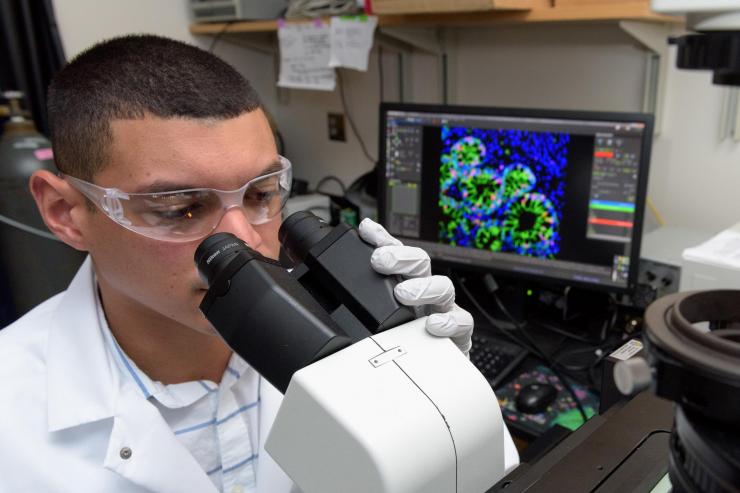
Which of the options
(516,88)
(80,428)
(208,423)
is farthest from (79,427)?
(516,88)

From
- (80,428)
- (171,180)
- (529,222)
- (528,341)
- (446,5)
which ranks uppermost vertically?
(446,5)

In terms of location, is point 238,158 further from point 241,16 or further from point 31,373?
point 241,16

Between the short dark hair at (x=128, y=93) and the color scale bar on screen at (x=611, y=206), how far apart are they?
759 millimetres

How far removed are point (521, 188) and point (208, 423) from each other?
84cm

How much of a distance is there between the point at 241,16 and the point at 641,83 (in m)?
1.24

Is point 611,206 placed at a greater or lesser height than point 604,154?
lesser

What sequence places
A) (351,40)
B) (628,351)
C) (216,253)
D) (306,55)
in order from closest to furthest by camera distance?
1. (216,253)
2. (628,351)
3. (351,40)
4. (306,55)

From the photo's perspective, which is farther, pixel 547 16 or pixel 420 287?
pixel 547 16

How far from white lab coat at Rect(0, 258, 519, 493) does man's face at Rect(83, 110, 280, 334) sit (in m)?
0.13

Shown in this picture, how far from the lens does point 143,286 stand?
2.85 feet

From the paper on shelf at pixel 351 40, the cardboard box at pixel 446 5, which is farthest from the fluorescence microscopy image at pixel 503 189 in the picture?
the paper on shelf at pixel 351 40

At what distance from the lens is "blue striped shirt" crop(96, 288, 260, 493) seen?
36.9 inches

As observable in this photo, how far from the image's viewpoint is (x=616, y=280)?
1306 millimetres

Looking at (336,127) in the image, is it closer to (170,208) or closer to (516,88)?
(516,88)
